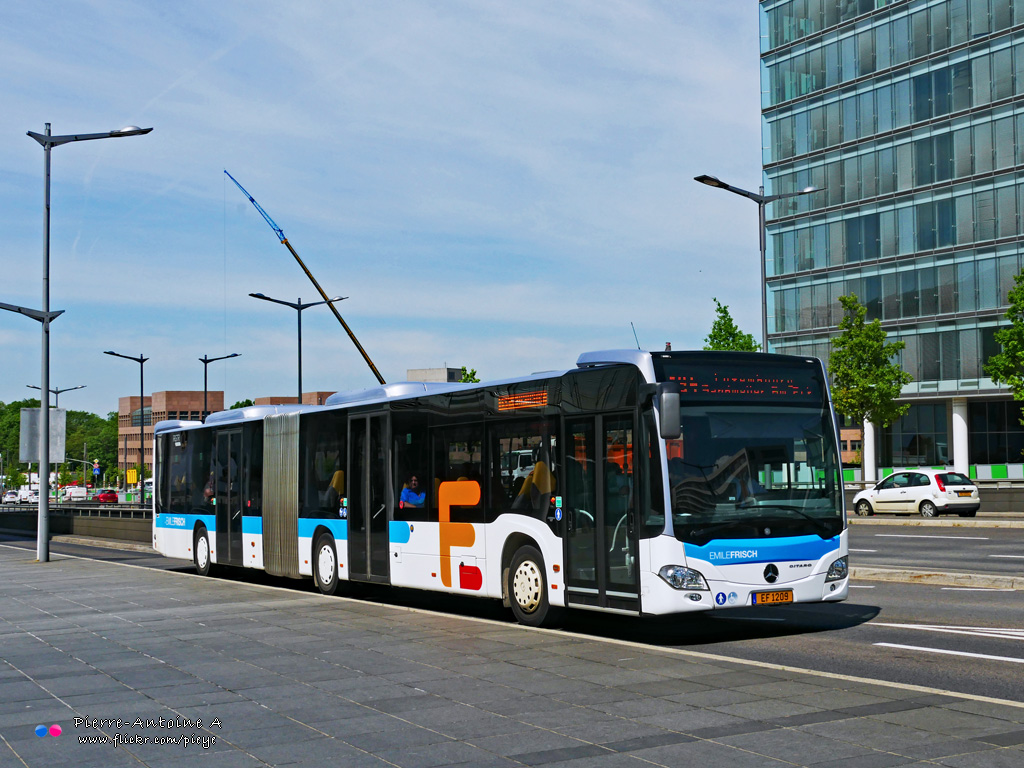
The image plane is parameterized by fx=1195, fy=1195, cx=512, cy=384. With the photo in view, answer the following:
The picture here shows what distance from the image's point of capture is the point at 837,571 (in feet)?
40.2

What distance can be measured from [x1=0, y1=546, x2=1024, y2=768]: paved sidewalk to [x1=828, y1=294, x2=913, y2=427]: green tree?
1643 inches

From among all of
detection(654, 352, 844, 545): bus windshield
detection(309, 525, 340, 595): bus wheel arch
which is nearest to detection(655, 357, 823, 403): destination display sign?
detection(654, 352, 844, 545): bus windshield

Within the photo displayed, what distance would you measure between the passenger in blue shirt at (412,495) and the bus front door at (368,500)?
1.50 feet

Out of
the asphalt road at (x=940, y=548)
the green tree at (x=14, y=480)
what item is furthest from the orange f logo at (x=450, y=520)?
the green tree at (x=14, y=480)

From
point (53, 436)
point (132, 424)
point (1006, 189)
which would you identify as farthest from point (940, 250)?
point (132, 424)

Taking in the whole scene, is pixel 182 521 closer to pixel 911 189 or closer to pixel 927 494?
pixel 927 494

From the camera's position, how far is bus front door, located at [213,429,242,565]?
861 inches

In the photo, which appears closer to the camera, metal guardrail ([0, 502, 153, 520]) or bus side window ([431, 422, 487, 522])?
bus side window ([431, 422, 487, 522])

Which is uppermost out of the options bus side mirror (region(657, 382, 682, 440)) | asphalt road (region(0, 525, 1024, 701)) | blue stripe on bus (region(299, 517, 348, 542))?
bus side mirror (region(657, 382, 682, 440))

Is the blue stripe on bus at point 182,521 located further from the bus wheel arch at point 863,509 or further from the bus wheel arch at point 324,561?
the bus wheel arch at point 863,509

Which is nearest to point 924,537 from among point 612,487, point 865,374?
point 612,487

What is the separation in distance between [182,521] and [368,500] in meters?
8.62

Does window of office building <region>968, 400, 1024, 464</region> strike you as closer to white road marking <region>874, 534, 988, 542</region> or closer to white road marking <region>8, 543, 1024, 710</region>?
white road marking <region>874, 534, 988, 542</region>

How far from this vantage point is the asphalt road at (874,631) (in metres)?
9.79
